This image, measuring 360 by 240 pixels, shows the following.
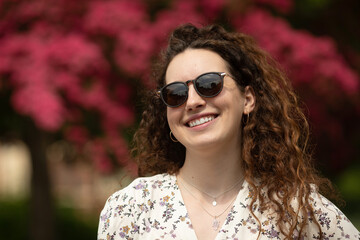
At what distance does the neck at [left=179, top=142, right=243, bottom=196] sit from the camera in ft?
6.53

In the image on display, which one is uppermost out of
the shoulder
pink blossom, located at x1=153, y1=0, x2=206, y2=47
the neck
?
pink blossom, located at x1=153, y1=0, x2=206, y2=47

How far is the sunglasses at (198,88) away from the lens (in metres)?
1.89

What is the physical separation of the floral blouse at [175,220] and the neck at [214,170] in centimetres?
9

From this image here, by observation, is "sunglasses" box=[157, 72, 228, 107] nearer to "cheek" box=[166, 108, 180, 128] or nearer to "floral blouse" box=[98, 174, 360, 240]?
"cheek" box=[166, 108, 180, 128]

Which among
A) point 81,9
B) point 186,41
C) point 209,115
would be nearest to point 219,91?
point 209,115

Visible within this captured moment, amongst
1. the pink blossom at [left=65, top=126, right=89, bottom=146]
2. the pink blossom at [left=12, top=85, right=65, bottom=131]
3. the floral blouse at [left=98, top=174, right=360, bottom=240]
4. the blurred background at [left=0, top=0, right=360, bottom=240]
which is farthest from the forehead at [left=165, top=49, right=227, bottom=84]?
the pink blossom at [left=65, top=126, right=89, bottom=146]

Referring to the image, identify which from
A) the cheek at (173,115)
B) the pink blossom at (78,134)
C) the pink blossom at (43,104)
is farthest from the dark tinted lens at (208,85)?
the pink blossom at (78,134)

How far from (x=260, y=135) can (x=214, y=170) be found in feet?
0.97

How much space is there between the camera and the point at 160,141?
2309 mm

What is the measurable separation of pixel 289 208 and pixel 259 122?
0.43 meters

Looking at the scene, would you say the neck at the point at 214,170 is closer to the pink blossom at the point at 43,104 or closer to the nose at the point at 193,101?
the nose at the point at 193,101

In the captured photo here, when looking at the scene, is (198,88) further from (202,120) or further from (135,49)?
(135,49)

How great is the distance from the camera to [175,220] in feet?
6.27

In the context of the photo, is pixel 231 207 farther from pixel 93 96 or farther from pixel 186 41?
pixel 93 96
